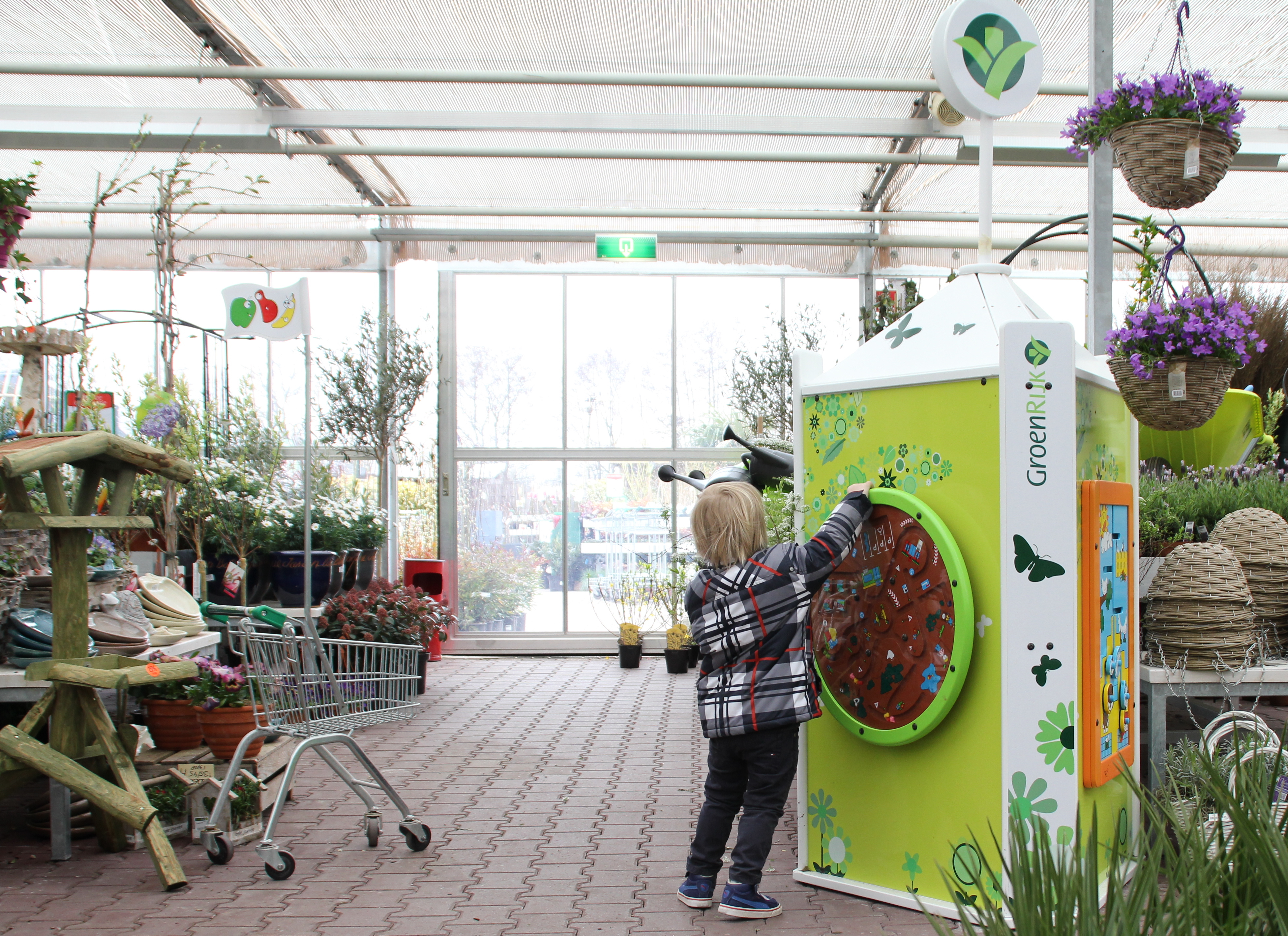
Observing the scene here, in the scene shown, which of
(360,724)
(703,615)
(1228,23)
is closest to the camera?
(703,615)

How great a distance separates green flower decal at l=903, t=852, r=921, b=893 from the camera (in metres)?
3.13

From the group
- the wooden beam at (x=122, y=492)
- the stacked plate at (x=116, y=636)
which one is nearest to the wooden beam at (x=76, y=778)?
the stacked plate at (x=116, y=636)

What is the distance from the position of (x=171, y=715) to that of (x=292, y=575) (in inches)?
138

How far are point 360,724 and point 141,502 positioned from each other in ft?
15.1

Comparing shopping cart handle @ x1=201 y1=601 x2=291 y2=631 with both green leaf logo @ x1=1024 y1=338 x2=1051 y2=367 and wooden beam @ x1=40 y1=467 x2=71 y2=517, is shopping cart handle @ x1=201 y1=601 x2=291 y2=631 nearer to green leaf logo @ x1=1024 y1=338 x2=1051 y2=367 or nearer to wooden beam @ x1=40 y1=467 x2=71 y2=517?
wooden beam @ x1=40 y1=467 x2=71 y2=517

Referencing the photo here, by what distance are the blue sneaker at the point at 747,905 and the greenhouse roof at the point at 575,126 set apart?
5060 mm

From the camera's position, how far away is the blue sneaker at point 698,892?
325 cm

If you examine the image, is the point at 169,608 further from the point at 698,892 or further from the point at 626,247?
the point at 626,247

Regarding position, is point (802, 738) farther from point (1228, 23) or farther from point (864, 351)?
point (1228, 23)

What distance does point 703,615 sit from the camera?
317 cm

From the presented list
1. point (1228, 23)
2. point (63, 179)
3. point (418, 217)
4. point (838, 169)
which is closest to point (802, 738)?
point (1228, 23)

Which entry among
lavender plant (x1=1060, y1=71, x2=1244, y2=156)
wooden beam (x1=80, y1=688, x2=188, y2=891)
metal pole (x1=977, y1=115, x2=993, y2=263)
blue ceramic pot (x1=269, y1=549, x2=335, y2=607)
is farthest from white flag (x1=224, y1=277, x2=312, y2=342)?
lavender plant (x1=1060, y1=71, x2=1244, y2=156)

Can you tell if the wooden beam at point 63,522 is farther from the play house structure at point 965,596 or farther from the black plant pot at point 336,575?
the black plant pot at point 336,575

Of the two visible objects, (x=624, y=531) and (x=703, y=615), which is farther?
(x=624, y=531)
